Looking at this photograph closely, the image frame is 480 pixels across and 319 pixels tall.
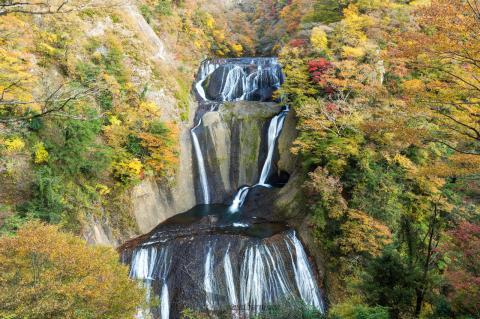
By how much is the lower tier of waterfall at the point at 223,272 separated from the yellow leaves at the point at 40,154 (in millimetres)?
4814

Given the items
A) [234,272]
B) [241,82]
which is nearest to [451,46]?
[234,272]

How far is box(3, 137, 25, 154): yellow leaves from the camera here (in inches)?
394

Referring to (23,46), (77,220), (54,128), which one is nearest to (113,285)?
(77,220)

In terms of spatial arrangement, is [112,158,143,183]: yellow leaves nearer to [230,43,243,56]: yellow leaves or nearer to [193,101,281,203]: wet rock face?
[193,101,281,203]: wet rock face

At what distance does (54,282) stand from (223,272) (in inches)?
255

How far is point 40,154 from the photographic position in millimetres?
10898

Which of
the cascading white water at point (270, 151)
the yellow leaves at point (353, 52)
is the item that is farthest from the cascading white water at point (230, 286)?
the yellow leaves at point (353, 52)

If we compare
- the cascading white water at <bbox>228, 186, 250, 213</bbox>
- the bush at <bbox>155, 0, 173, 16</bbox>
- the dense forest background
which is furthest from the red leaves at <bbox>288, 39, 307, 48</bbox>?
the bush at <bbox>155, 0, 173, 16</bbox>

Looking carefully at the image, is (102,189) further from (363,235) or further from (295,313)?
(363,235)

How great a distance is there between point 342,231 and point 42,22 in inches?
672

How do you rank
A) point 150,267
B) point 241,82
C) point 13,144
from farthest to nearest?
point 241,82 < point 150,267 < point 13,144

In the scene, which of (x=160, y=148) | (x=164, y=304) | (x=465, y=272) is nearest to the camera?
(x=465, y=272)

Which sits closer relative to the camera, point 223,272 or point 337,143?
point 223,272

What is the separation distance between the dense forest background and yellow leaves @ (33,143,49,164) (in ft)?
0.14
